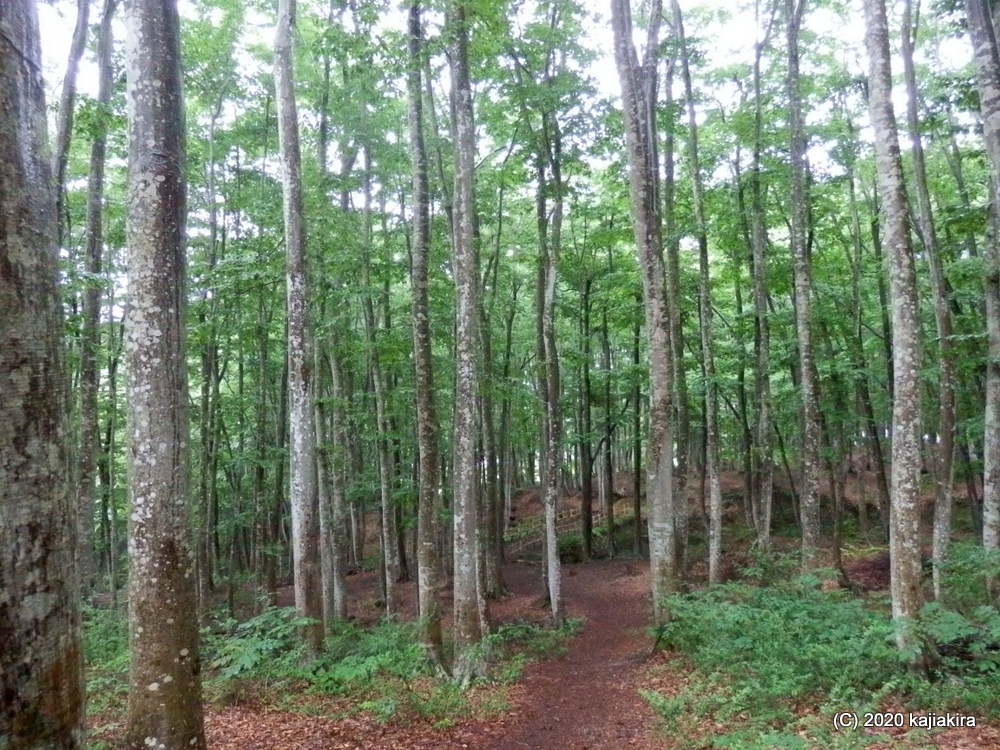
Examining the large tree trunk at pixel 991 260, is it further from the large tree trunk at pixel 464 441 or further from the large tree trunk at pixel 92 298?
the large tree trunk at pixel 92 298

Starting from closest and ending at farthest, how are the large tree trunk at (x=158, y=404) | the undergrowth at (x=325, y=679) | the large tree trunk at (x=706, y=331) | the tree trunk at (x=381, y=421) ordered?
the large tree trunk at (x=158, y=404)
the undergrowth at (x=325, y=679)
the tree trunk at (x=381, y=421)
the large tree trunk at (x=706, y=331)

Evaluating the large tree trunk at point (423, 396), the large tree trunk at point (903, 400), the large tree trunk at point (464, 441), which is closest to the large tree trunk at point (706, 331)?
the large tree trunk at point (464, 441)

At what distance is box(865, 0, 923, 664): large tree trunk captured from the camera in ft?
22.6

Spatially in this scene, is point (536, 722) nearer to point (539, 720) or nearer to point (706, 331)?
point (539, 720)

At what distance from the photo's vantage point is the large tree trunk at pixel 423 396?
9398 millimetres

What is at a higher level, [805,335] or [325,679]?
[805,335]

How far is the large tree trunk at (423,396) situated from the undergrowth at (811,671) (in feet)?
11.4

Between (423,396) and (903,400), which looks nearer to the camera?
(903,400)

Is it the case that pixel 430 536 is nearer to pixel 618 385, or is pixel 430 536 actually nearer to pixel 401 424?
pixel 401 424

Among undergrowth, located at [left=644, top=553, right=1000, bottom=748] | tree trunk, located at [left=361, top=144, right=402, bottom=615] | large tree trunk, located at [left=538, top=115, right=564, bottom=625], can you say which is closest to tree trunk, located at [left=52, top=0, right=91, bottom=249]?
tree trunk, located at [left=361, top=144, right=402, bottom=615]

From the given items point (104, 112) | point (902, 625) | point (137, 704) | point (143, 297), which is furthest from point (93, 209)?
point (902, 625)

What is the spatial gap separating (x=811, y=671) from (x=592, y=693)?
10.8ft

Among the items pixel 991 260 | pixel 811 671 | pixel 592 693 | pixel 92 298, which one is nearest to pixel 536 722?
pixel 592 693

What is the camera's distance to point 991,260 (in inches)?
413
